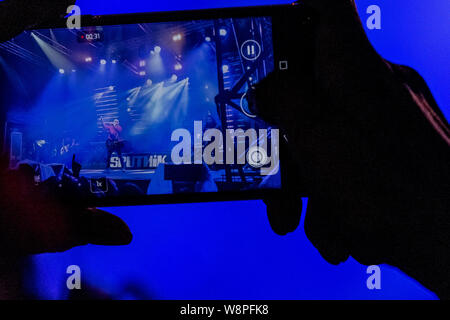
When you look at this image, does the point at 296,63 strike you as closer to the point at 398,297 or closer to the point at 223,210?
the point at 223,210

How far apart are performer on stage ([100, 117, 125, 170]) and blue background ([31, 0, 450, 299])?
0.10m

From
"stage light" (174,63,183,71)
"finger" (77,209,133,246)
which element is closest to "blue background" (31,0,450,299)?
"finger" (77,209,133,246)

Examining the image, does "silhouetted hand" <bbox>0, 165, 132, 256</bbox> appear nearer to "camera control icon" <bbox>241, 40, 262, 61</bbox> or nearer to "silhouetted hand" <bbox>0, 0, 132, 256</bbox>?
"silhouetted hand" <bbox>0, 0, 132, 256</bbox>

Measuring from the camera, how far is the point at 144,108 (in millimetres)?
445

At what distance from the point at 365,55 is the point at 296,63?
0.10m

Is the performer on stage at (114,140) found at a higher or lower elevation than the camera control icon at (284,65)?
lower

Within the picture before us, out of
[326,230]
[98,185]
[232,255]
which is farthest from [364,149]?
[98,185]

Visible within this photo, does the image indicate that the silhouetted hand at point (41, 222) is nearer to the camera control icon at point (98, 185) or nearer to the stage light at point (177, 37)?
A: the camera control icon at point (98, 185)

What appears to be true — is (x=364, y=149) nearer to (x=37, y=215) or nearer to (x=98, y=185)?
(x=98, y=185)

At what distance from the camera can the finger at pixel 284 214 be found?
469mm

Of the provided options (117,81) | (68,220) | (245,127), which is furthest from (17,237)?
(245,127)

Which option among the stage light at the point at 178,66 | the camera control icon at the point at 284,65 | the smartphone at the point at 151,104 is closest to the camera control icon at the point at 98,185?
the smartphone at the point at 151,104

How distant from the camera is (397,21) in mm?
492

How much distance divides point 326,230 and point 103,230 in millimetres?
341
